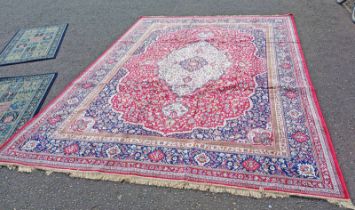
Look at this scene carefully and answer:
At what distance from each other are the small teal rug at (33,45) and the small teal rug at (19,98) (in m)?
0.51

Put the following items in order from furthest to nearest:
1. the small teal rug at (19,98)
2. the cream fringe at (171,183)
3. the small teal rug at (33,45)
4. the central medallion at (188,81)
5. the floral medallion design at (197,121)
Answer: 1. the small teal rug at (33,45)
2. the small teal rug at (19,98)
3. the central medallion at (188,81)
4. the floral medallion design at (197,121)
5. the cream fringe at (171,183)

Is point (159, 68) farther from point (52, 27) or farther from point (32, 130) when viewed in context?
point (52, 27)

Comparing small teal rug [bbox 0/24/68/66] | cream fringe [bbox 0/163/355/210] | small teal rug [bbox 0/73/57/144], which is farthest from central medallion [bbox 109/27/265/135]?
small teal rug [bbox 0/24/68/66]

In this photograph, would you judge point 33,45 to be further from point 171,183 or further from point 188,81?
point 171,183

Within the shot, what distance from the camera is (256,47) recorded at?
342cm

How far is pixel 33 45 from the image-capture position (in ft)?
13.5

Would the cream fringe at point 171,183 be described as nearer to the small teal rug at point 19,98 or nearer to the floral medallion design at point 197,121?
the floral medallion design at point 197,121

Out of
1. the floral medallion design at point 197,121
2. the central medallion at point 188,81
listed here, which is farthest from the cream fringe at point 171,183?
the central medallion at point 188,81

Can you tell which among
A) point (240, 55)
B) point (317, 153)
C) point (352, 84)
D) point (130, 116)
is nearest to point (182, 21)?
point (240, 55)

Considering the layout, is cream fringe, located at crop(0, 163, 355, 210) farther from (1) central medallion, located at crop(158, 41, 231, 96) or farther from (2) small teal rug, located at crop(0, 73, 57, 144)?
(1) central medallion, located at crop(158, 41, 231, 96)

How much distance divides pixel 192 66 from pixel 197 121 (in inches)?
37.6

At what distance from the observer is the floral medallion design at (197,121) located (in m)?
1.98

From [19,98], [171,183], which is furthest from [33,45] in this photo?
[171,183]

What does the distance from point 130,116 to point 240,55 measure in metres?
1.56
